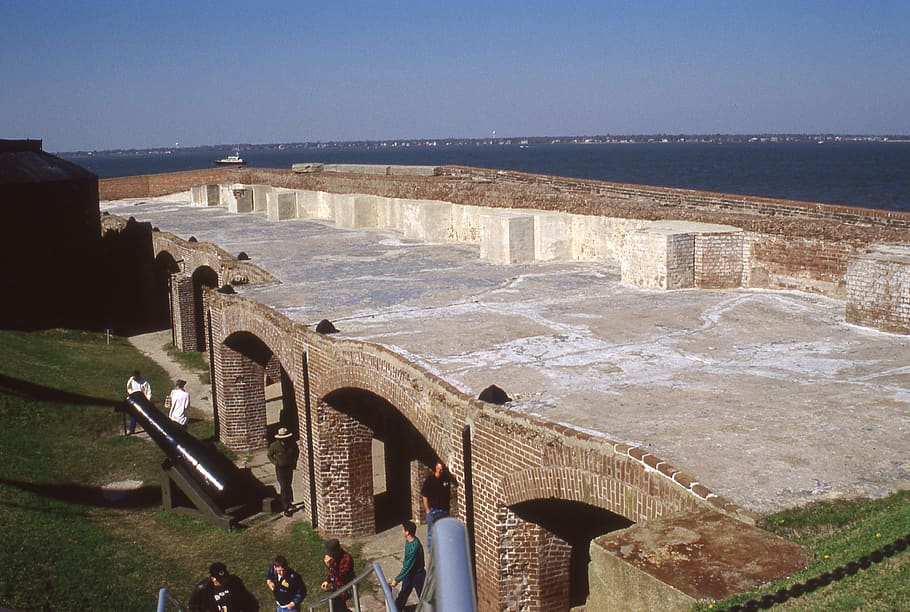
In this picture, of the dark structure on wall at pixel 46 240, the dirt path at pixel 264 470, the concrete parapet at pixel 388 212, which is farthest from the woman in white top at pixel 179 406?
the dark structure on wall at pixel 46 240

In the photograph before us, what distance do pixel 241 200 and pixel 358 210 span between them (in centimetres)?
759

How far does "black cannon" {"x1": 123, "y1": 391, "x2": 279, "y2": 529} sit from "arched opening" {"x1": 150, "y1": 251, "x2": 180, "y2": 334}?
1113 cm

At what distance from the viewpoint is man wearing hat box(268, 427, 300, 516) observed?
11133 millimetres

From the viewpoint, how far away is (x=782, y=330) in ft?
31.3

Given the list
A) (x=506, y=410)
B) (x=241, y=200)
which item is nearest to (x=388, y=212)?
(x=241, y=200)

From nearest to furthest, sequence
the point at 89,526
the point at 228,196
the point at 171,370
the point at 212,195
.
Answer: the point at 89,526
the point at 171,370
the point at 228,196
the point at 212,195

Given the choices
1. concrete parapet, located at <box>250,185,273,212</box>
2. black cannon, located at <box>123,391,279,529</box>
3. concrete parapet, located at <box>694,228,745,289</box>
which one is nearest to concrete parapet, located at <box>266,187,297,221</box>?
concrete parapet, located at <box>250,185,273,212</box>

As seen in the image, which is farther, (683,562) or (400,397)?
(400,397)

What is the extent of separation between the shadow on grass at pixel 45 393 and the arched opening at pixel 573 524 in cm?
977

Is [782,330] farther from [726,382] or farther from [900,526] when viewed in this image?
[900,526]

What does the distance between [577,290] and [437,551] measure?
10.7 m

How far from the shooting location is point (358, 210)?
21344mm

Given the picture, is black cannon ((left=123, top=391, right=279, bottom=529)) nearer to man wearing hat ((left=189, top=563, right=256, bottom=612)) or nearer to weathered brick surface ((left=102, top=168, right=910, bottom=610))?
weathered brick surface ((left=102, top=168, right=910, bottom=610))

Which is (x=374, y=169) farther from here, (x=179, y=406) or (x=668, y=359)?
(x=668, y=359)
